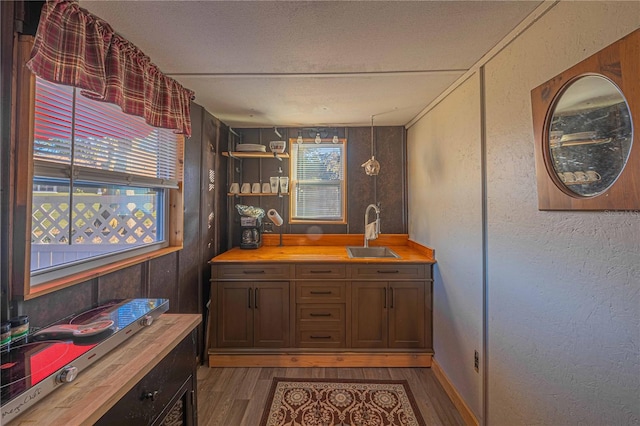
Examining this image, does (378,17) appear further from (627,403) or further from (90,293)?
(90,293)

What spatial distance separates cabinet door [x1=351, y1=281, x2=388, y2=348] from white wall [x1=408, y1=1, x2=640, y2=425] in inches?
24.8

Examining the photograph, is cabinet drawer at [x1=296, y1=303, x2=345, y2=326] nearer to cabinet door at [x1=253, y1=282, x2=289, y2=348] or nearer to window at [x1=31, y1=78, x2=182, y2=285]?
cabinet door at [x1=253, y1=282, x2=289, y2=348]

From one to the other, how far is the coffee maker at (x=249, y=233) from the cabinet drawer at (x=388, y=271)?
1.16 m

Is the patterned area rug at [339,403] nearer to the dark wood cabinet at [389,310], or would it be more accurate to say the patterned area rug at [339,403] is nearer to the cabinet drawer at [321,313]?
the dark wood cabinet at [389,310]

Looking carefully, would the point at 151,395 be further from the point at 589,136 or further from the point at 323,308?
the point at 589,136

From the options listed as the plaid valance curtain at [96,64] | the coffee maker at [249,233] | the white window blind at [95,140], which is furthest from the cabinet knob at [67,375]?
the coffee maker at [249,233]

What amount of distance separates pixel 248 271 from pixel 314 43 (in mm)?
1818

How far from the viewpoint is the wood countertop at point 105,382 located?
2.17 ft

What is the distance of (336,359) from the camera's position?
7.51 ft

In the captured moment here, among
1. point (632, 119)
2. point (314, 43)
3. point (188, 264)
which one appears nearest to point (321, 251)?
point (188, 264)

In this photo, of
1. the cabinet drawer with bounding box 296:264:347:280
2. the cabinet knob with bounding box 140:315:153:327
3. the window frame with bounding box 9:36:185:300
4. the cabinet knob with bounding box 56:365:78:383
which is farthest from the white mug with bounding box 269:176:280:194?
the cabinet knob with bounding box 56:365:78:383

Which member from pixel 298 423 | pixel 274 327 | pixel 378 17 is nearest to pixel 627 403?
pixel 298 423

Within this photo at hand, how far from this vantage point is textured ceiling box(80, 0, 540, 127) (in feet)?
3.80

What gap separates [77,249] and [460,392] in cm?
251
